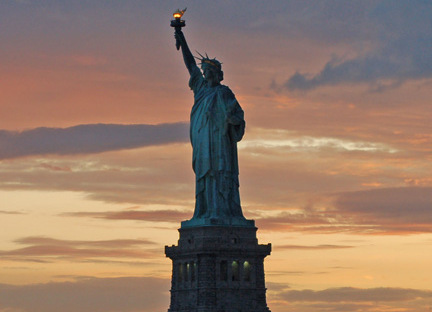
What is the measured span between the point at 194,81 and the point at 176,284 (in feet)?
48.2

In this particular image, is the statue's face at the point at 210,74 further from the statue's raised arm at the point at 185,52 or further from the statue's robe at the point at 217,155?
the statue's raised arm at the point at 185,52

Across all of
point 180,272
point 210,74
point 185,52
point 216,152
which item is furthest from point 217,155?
point 180,272

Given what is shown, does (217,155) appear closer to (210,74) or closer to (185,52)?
(210,74)

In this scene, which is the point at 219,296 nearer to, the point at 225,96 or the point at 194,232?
the point at 194,232

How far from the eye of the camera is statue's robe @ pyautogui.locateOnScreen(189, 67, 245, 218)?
424 ft

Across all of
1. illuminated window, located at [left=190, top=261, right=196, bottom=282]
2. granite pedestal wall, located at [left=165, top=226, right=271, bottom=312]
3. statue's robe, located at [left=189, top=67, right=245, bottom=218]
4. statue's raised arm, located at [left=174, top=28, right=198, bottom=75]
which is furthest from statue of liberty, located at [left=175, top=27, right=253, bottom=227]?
illuminated window, located at [left=190, top=261, right=196, bottom=282]

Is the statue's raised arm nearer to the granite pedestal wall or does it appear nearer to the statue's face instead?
the statue's face

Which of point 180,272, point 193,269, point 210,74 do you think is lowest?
point 193,269

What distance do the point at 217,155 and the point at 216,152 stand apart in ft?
0.84

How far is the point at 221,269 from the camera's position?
129m

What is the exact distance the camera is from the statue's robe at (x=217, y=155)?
129 m

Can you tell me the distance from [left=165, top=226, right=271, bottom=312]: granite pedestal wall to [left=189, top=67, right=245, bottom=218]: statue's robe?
1713 millimetres

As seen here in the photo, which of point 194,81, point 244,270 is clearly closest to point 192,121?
point 194,81

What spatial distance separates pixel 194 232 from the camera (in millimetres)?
129125
